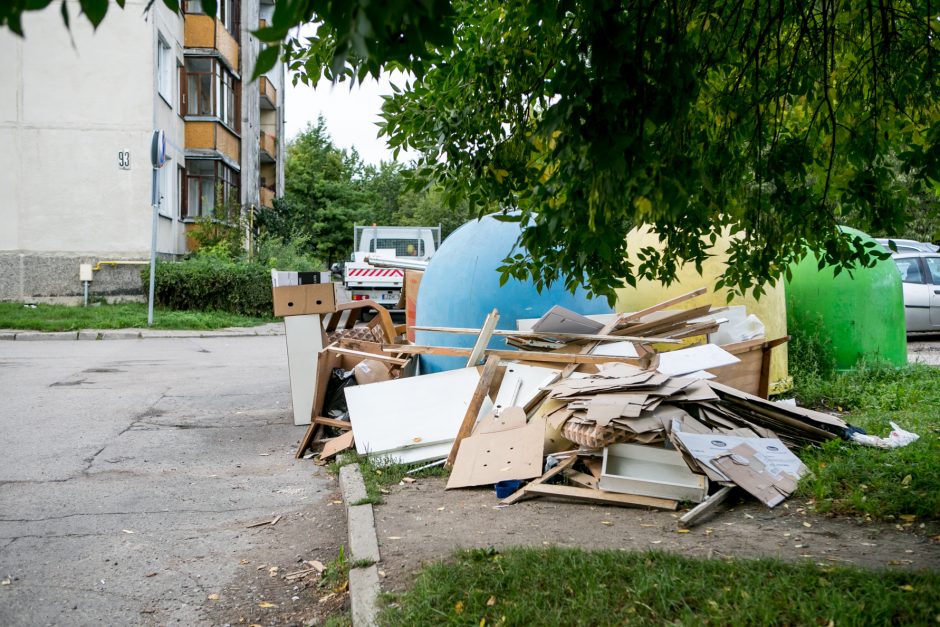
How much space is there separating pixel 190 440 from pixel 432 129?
476cm

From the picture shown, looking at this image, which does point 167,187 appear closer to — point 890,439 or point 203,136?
point 203,136

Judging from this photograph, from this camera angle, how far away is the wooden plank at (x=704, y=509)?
4.79m

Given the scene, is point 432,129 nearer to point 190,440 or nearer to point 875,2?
point 875,2

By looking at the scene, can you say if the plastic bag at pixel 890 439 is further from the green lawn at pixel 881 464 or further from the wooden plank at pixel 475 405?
the wooden plank at pixel 475 405

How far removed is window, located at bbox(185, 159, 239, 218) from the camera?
26.5 metres

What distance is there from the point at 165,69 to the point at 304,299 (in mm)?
17660

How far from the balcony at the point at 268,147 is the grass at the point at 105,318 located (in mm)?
19493

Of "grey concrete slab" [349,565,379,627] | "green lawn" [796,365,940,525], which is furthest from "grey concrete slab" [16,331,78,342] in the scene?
"grey concrete slab" [349,565,379,627]

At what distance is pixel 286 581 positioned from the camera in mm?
4609

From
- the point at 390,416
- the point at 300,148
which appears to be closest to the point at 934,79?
the point at 390,416

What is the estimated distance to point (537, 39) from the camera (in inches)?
172

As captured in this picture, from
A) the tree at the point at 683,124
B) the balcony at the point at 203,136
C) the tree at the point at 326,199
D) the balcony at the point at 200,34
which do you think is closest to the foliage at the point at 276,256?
the balcony at the point at 203,136

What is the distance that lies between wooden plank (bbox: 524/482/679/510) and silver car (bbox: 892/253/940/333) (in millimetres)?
13817

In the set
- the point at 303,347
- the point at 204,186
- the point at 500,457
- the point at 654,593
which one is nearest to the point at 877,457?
the point at 500,457
